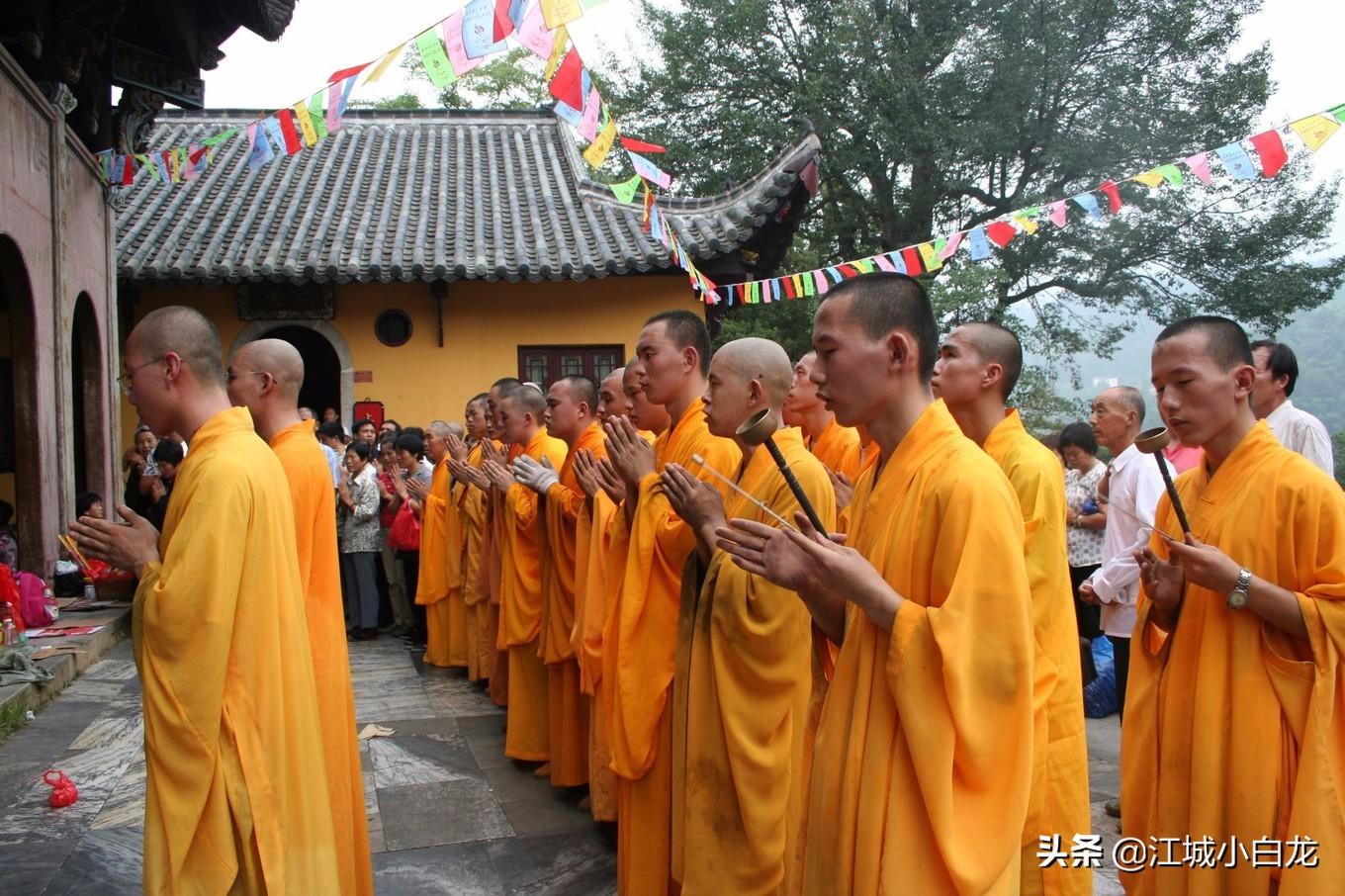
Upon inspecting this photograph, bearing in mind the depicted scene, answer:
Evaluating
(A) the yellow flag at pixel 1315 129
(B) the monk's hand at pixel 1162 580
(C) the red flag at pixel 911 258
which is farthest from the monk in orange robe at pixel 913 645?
(C) the red flag at pixel 911 258

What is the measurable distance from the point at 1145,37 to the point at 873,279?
1750 centimetres

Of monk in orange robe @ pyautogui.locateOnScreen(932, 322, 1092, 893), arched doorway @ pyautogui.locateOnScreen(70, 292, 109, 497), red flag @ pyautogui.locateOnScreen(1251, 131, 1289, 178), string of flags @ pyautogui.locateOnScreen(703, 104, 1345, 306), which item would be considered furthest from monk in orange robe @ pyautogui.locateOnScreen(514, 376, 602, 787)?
arched doorway @ pyautogui.locateOnScreen(70, 292, 109, 497)

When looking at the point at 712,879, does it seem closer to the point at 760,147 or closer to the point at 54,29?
the point at 54,29

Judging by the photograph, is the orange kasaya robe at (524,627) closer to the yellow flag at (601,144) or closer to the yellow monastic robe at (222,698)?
the yellow flag at (601,144)

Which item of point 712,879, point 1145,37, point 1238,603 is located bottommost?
point 712,879

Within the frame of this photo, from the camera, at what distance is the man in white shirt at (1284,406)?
14.7 ft

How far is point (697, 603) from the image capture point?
338cm

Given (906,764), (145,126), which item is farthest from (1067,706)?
(145,126)

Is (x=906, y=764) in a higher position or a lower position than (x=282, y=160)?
lower

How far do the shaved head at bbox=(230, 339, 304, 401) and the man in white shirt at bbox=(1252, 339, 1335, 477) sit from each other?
3.92 meters

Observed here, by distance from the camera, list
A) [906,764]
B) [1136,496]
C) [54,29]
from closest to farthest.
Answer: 1. [906,764]
2. [1136,496]
3. [54,29]

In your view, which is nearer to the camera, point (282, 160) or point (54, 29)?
point (54, 29)

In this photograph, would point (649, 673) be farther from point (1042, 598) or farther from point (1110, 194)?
point (1110, 194)

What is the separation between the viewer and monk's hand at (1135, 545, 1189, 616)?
117 inches
